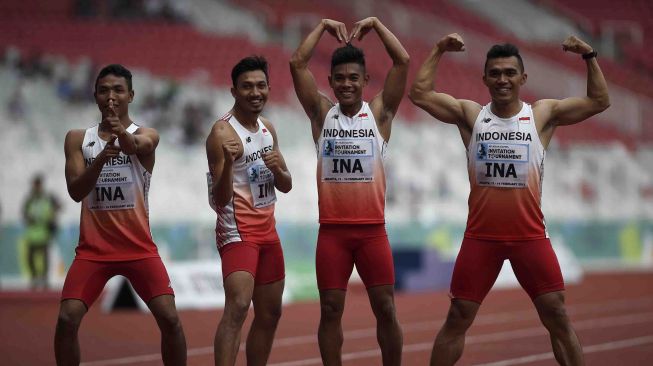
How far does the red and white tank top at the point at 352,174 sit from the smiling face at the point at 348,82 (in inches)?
6.5

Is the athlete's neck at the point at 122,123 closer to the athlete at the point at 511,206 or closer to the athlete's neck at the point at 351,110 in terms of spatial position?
the athlete's neck at the point at 351,110

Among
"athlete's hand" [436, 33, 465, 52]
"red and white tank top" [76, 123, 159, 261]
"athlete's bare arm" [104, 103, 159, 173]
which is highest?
"athlete's hand" [436, 33, 465, 52]

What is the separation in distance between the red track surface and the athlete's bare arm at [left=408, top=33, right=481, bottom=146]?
3.29 metres

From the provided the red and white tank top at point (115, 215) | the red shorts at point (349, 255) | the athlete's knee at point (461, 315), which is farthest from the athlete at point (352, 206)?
the red and white tank top at point (115, 215)

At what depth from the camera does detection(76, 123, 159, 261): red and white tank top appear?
775 centimetres

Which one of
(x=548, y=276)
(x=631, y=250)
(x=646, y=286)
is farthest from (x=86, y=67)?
(x=548, y=276)

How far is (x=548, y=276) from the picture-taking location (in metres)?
7.66

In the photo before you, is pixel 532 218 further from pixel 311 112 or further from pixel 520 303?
pixel 520 303

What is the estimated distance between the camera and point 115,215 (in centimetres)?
778

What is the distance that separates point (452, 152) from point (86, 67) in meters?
8.94

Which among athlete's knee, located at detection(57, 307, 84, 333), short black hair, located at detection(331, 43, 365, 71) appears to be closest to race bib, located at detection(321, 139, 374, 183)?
short black hair, located at detection(331, 43, 365, 71)

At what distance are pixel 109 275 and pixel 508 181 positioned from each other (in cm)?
286

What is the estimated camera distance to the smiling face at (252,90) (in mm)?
8125

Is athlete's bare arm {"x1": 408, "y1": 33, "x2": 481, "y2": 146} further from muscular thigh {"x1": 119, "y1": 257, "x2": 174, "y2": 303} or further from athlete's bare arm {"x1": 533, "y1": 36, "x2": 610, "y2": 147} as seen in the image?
muscular thigh {"x1": 119, "y1": 257, "x2": 174, "y2": 303}
